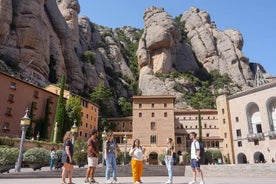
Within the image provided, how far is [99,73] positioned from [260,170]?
6148 centimetres

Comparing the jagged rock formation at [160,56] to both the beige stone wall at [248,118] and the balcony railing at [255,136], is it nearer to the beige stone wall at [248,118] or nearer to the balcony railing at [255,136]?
the beige stone wall at [248,118]

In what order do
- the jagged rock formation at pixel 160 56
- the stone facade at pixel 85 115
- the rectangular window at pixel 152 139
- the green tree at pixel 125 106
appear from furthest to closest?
the jagged rock formation at pixel 160 56
the green tree at pixel 125 106
the rectangular window at pixel 152 139
the stone facade at pixel 85 115

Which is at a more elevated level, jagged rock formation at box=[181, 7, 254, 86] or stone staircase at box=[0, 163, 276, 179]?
jagged rock formation at box=[181, 7, 254, 86]

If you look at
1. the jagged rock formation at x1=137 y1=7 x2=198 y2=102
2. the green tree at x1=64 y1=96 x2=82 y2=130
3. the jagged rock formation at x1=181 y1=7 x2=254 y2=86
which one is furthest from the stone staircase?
the jagged rock formation at x1=181 y1=7 x2=254 y2=86

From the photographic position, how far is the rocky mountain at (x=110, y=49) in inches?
2029

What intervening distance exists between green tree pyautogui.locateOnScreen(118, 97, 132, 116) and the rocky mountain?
3.77 meters

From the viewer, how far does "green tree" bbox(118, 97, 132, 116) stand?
67019 mm

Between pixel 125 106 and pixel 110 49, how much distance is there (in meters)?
30.1

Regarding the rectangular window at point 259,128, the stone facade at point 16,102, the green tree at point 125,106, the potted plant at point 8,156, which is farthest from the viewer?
the green tree at point 125,106

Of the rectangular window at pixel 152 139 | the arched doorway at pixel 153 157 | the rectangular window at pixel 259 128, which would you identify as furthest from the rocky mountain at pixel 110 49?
the rectangular window at pixel 259 128

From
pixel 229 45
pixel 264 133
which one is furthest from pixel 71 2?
pixel 264 133

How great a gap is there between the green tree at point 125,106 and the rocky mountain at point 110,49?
377 cm

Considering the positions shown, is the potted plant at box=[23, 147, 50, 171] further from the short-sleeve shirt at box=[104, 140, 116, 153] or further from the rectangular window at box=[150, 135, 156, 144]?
the rectangular window at box=[150, 135, 156, 144]

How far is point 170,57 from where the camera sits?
80.0 meters
